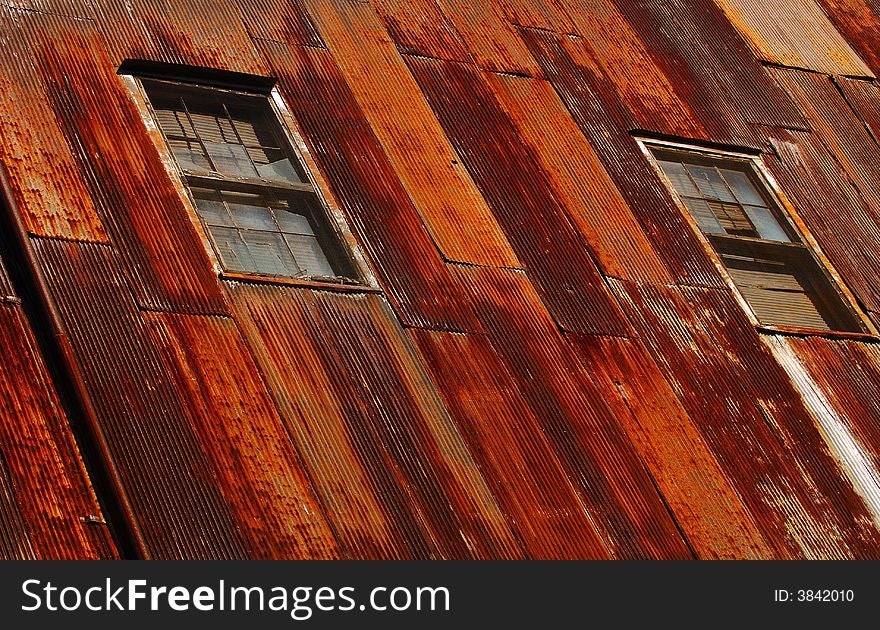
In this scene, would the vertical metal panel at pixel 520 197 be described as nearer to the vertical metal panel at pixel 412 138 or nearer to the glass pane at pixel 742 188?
the vertical metal panel at pixel 412 138

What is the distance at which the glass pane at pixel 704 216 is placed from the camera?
10367 mm

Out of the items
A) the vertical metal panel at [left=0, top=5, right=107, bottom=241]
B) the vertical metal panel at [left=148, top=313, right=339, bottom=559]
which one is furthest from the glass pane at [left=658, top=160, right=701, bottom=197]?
the vertical metal panel at [left=0, top=5, right=107, bottom=241]

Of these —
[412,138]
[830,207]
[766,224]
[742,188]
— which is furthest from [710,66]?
[412,138]

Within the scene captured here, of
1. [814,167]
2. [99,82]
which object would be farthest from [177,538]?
[814,167]

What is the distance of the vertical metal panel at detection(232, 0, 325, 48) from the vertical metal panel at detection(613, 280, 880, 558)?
315 centimetres

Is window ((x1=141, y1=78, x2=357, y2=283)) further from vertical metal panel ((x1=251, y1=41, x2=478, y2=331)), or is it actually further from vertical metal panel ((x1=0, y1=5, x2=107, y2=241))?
vertical metal panel ((x1=0, y1=5, x2=107, y2=241))

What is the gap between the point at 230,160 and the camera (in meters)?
9.05

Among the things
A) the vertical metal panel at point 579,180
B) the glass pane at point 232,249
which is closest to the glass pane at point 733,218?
the vertical metal panel at point 579,180

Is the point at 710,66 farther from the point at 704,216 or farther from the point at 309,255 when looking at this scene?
the point at 309,255

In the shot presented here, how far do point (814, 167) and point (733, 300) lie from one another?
2.32m

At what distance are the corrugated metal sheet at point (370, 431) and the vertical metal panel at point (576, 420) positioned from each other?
0.64 meters

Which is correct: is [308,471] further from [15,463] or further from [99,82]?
[99,82]

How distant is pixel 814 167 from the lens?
11.3 metres

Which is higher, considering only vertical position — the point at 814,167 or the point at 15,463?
the point at 814,167
